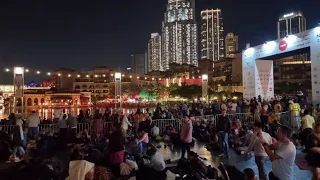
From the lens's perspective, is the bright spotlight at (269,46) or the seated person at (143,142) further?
the bright spotlight at (269,46)

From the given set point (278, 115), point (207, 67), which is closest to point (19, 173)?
point (278, 115)

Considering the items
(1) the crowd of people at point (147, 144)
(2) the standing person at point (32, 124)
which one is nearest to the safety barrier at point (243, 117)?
(1) the crowd of people at point (147, 144)

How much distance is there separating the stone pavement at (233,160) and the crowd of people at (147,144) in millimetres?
322

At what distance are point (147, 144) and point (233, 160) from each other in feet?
9.39

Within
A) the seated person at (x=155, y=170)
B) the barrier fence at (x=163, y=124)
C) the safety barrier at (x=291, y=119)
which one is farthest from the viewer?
the barrier fence at (x=163, y=124)

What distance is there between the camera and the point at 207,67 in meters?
131

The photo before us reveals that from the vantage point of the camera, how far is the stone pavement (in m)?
8.09

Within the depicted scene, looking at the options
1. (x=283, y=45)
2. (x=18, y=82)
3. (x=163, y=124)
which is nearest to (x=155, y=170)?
(x=163, y=124)

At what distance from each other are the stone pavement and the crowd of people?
12.7 inches

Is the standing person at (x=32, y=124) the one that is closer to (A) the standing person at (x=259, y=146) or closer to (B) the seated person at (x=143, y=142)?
(B) the seated person at (x=143, y=142)

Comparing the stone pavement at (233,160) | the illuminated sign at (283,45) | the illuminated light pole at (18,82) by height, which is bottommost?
the stone pavement at (233,160)

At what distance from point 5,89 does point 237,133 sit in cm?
8971

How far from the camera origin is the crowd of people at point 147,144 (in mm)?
4391

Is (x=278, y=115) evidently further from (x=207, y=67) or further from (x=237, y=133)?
(x=207, y=67)
